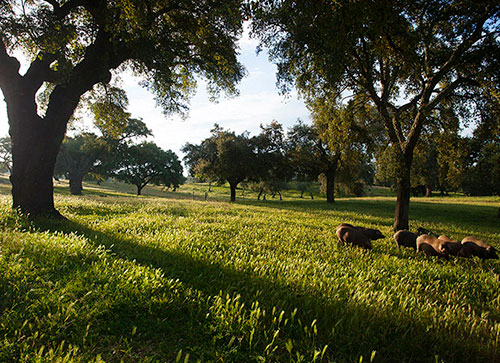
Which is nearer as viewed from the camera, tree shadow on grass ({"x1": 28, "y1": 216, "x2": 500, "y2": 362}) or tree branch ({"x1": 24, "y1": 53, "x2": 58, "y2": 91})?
tree shadow on grass ({"x1": 28, "y1": 216, "x2": 500, "y2": 362})

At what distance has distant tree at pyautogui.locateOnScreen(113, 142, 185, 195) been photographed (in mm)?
46588

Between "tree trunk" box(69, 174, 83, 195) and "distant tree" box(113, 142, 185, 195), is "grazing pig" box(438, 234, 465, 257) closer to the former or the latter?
"tree trunk" box(69, 174, 83, 195)

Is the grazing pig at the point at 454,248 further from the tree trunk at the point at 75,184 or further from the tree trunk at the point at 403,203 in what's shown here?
the tree trunk at the point at 75,184

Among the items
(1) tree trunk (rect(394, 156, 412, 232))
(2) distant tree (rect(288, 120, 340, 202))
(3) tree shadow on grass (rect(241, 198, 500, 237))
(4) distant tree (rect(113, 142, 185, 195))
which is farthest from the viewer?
(4) distant tree (rect(113, 142, 185, 195))

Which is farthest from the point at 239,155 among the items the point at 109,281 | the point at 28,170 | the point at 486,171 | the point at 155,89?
the point at 109,281

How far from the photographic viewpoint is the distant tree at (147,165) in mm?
46588

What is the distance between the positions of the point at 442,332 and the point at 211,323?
109 inches

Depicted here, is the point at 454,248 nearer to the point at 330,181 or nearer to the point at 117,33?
the point at 117,33

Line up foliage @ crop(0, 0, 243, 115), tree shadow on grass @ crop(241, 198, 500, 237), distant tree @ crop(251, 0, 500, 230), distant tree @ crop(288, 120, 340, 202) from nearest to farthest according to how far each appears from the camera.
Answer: distant tree @ crop(251, 0, 500, 230) → foliage @ crop(0, 0, 243, 115) → tree shadow on grass @ crop(241, 198, 500, 237) → distant tree @ crop(288, 120, 340, 202)

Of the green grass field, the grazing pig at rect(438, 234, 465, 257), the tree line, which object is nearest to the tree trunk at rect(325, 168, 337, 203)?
the tree line

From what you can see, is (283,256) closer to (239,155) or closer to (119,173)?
(239,155)

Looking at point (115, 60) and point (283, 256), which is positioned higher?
point (115, 60)

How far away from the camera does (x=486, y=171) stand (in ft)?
76.3

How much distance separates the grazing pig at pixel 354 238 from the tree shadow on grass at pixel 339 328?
145 inches
